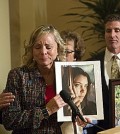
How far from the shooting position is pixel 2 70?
2.14m

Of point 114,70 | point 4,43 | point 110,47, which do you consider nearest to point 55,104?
point 114,70

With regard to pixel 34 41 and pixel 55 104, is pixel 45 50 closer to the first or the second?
pixel 34 41

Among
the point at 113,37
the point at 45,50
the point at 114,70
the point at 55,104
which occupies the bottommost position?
the point at 55,104

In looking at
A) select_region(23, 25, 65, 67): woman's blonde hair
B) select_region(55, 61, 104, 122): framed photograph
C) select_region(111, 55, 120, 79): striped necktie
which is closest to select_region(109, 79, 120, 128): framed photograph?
select_region(55, 61, 104, 122): framed photograph

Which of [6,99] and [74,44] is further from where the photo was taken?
[74,44]

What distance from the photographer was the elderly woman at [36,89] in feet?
4.98

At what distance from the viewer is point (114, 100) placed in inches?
61.3

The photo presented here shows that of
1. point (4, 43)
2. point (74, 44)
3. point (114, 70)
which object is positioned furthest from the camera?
point (4, 43)

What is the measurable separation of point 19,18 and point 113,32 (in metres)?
1.54

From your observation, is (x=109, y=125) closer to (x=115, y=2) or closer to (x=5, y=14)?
(x=5, y=14)

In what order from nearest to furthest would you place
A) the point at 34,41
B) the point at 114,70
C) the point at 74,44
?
1. the point at 34,41
2. the point at 114,70
3. the point at 74,44

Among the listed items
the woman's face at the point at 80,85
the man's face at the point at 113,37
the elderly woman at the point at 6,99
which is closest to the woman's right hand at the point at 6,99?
the elderly woman at the point at 6,99

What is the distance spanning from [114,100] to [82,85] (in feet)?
0.60

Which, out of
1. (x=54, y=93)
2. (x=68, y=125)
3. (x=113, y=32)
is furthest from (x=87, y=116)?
(x=113, y=32)
